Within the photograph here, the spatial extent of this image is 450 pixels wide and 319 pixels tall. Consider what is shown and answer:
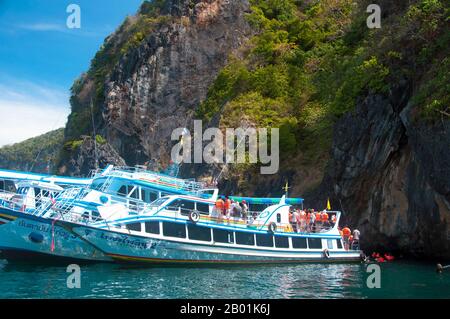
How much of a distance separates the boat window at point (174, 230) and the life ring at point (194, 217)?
53cm

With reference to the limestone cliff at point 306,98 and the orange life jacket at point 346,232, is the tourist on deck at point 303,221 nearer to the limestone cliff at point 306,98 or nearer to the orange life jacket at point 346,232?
the orange life jacket at point 346,232

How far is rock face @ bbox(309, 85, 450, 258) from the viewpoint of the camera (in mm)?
23812

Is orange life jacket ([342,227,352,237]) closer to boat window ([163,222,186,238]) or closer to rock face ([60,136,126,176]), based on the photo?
boat window ([163,222,186,238])

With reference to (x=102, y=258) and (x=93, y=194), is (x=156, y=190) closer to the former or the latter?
(x=93, y=194)

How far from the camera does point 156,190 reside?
2772 cm

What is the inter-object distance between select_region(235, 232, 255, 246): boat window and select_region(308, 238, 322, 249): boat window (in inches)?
156

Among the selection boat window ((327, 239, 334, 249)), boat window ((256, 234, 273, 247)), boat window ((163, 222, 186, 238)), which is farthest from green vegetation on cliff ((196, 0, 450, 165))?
boat window ((163, 222, 186, 238))

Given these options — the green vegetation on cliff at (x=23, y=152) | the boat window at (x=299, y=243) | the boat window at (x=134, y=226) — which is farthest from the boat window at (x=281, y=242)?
the green vegetation on cliff at (x=23, y=152)

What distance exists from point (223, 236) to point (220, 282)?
19.8 feet

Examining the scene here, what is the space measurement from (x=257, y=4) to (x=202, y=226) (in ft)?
169

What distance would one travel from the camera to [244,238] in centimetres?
2636
